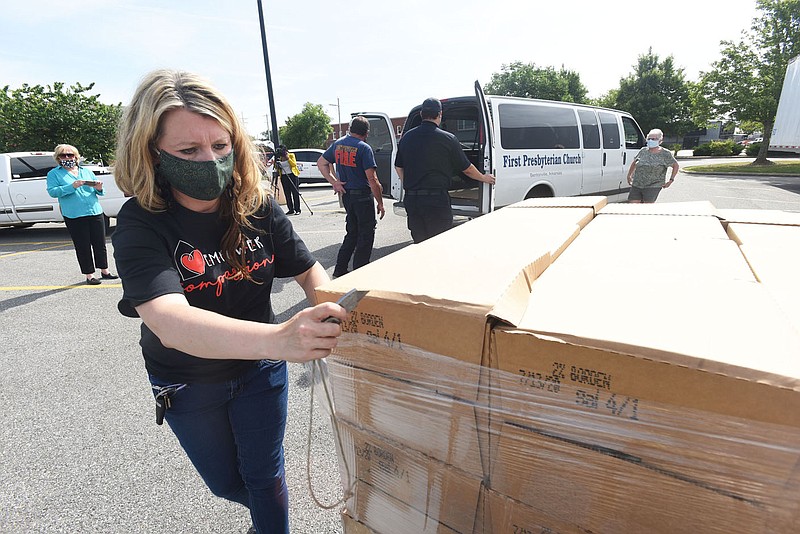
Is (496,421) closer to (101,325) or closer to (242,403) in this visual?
(242,403)

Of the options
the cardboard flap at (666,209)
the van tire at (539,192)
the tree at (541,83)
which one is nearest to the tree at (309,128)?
the tree at (541,83)

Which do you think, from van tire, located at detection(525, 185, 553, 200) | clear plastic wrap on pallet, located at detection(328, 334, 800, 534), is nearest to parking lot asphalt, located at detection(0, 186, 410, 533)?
clear plastic wrap on pallet, located at detection(328, 334, 800, 534)

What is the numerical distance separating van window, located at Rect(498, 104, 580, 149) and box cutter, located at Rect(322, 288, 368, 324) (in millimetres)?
5251

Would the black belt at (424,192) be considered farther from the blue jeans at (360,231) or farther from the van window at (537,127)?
the van window at (537,127)

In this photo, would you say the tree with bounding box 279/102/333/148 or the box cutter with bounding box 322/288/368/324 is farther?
the tree with bounding box 279/102/333/148

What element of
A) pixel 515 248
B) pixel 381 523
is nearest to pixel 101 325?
pixel 381 523

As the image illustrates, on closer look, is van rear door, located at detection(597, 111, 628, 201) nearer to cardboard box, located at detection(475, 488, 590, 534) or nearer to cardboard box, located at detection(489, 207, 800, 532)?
cardboard box, located at detection(489, 207, 800, 532)

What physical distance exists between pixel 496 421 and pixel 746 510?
456 millimetres

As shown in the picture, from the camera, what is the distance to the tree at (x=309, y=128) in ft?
147

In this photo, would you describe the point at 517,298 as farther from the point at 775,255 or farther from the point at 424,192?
the point at 424,192

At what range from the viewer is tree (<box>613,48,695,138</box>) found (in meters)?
33.1

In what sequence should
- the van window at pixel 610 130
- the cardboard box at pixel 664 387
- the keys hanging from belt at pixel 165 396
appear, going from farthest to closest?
the van window at pixel 610 130, the keys hanging from belt at pixel 165 396, the cardboard box at pixel 664 387

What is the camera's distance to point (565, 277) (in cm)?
122

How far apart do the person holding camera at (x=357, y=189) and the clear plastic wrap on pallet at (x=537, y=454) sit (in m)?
3.65
